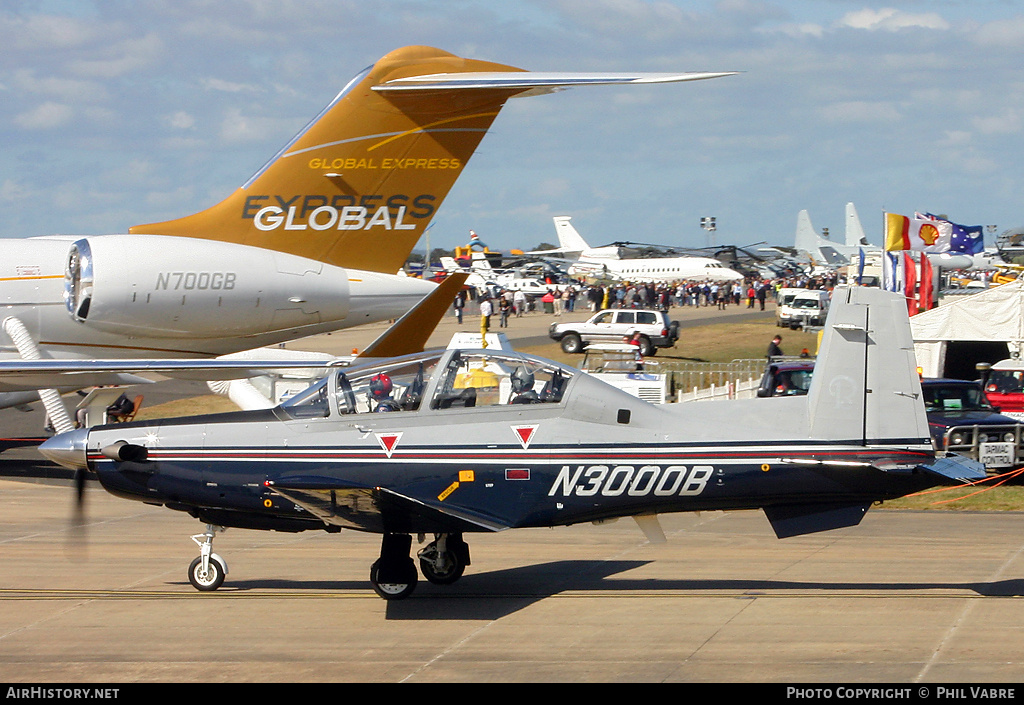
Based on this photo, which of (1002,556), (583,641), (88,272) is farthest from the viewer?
(88,272)

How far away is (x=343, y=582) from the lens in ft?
35.9

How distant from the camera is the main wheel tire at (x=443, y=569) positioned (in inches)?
413

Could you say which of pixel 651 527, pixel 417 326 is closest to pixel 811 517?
pixel 651 527

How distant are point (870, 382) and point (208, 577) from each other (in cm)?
643

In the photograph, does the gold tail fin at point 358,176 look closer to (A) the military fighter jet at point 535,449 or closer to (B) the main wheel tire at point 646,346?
(A) the military fighter jet at point 535,449

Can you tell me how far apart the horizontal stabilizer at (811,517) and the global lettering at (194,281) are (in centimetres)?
1016

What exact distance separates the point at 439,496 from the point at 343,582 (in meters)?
2.01

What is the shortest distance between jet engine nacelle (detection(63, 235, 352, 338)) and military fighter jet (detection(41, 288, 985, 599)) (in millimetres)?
7108

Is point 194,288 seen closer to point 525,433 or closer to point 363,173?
point 363,173

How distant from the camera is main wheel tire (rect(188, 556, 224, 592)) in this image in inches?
405

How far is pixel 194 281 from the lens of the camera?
54.7 ft
